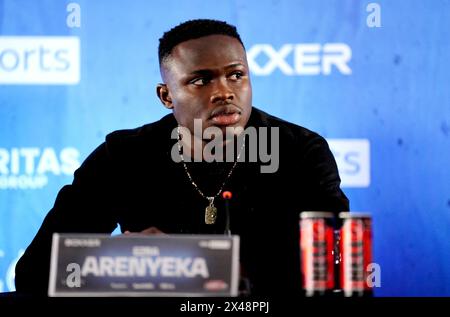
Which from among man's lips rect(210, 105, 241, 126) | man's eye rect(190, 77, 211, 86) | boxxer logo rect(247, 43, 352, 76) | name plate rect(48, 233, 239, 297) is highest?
boxxer logo rect(247, 43, 352, 76)

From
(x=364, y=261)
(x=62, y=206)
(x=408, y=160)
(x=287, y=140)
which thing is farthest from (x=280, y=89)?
(x=364, y=261)

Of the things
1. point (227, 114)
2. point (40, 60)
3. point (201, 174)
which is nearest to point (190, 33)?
point (227, 114)

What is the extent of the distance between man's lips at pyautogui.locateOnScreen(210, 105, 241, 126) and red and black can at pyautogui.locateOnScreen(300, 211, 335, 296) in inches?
33.9

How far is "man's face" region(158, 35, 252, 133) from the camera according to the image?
2.28m

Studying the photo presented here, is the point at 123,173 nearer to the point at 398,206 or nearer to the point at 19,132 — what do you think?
the point at 19,132

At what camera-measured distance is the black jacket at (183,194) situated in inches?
88.8

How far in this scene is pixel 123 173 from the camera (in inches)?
98.7

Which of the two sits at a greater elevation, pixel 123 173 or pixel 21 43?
pixel 21 43

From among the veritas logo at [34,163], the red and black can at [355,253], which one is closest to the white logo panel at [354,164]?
the veritas logo at [34,163]

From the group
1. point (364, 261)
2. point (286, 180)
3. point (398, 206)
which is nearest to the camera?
point (364, 261)

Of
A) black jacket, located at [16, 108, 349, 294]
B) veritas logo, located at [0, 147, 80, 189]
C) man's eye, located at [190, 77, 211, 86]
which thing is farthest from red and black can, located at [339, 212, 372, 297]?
veritas logo, located at [0, 147, 80, 189]

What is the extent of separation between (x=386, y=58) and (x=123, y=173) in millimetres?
984

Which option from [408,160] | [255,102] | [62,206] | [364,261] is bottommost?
[364,261]

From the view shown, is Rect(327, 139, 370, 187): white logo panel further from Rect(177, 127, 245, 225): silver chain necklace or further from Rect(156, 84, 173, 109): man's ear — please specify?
Rect(156, 84, 173, 109): man's ear
